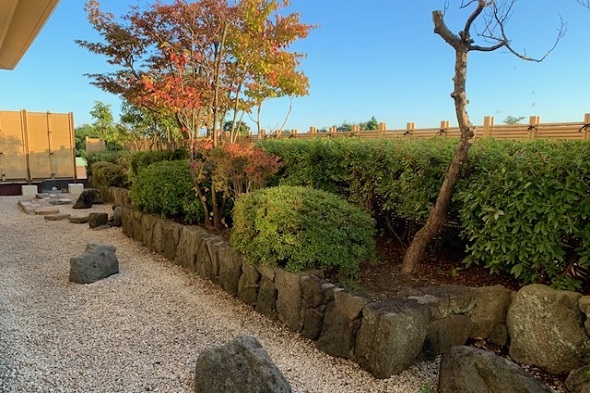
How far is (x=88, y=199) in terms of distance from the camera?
9.01 meters

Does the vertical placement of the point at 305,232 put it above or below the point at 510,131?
below

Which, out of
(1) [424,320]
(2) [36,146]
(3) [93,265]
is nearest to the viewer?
(1) [424,320]

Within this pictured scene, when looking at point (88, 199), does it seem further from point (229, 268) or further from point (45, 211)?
point (229, 268)

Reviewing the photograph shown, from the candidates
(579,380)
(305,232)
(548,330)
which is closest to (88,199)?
(305,232)

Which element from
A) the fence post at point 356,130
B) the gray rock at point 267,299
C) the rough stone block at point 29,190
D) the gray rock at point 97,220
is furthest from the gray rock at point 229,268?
the rough stone block at point 29,190

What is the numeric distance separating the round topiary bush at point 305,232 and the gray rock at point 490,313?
920 mm

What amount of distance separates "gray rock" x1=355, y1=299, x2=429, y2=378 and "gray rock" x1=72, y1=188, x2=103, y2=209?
8.41 meters

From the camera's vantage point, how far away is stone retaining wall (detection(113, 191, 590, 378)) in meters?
2.23

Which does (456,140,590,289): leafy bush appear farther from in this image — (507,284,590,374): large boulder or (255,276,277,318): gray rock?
(255,276,277,318): gray rock

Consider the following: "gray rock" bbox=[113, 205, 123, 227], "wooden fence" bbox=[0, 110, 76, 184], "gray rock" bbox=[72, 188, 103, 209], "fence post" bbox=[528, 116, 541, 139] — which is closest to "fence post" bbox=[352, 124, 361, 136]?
"fence post" bbox=[528, 116, 541, 139]

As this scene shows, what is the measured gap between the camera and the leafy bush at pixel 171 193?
5.21 metres

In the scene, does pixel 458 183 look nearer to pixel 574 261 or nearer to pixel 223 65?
pixel 574 261

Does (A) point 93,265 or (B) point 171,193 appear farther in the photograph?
(B) point 171,193

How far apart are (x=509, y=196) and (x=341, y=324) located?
1.44 meters
